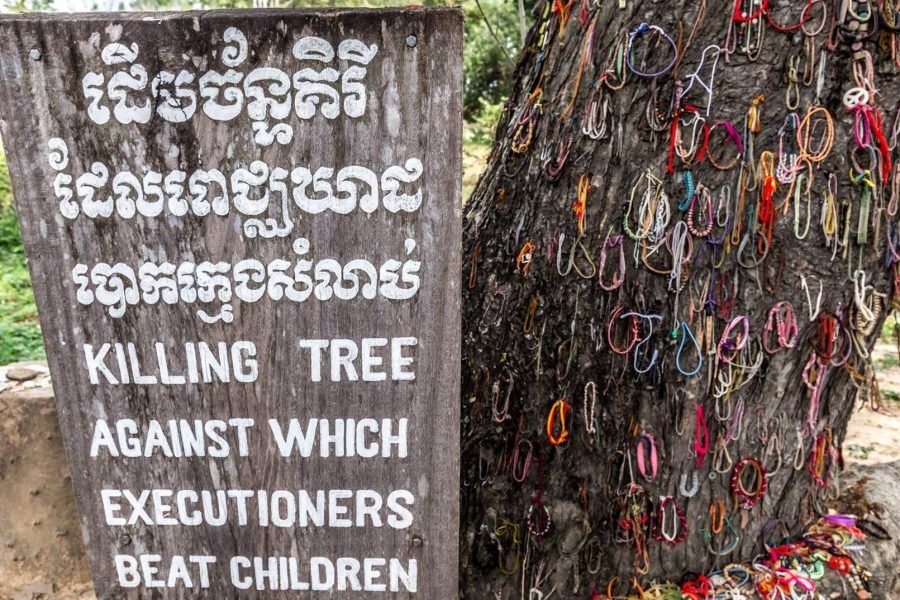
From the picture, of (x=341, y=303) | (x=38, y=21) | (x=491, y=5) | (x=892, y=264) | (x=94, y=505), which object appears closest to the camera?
(x=38, y=21)

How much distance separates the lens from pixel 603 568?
6.49ft

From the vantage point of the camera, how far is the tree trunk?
1660 mm

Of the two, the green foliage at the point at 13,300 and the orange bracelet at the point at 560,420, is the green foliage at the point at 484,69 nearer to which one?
the green foliage at the point at 13,300

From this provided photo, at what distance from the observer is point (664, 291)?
1.75 m

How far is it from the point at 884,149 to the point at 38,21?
1891 mm

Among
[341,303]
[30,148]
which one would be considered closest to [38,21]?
[30,148]

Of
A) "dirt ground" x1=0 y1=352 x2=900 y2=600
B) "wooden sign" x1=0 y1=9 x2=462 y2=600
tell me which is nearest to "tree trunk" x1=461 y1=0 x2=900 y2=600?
"wooden sign" x1=0 y1=9 x2=462 y2=600

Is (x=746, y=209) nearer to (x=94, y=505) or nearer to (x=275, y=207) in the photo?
(x=275, y=207)

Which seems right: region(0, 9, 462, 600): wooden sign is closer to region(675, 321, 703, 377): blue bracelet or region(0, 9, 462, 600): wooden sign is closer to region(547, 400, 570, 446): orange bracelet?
region(547, 400, 570, 446): orange bracelet

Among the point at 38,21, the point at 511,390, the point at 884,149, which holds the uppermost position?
the point at 38,21

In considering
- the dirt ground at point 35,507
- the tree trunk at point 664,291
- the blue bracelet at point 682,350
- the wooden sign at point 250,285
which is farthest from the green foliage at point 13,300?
the blue bracelet at point 682,350

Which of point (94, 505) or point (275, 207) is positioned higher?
point (275, 207)

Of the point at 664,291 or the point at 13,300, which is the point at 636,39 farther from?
the point at 13,300

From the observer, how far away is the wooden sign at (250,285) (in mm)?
1344
